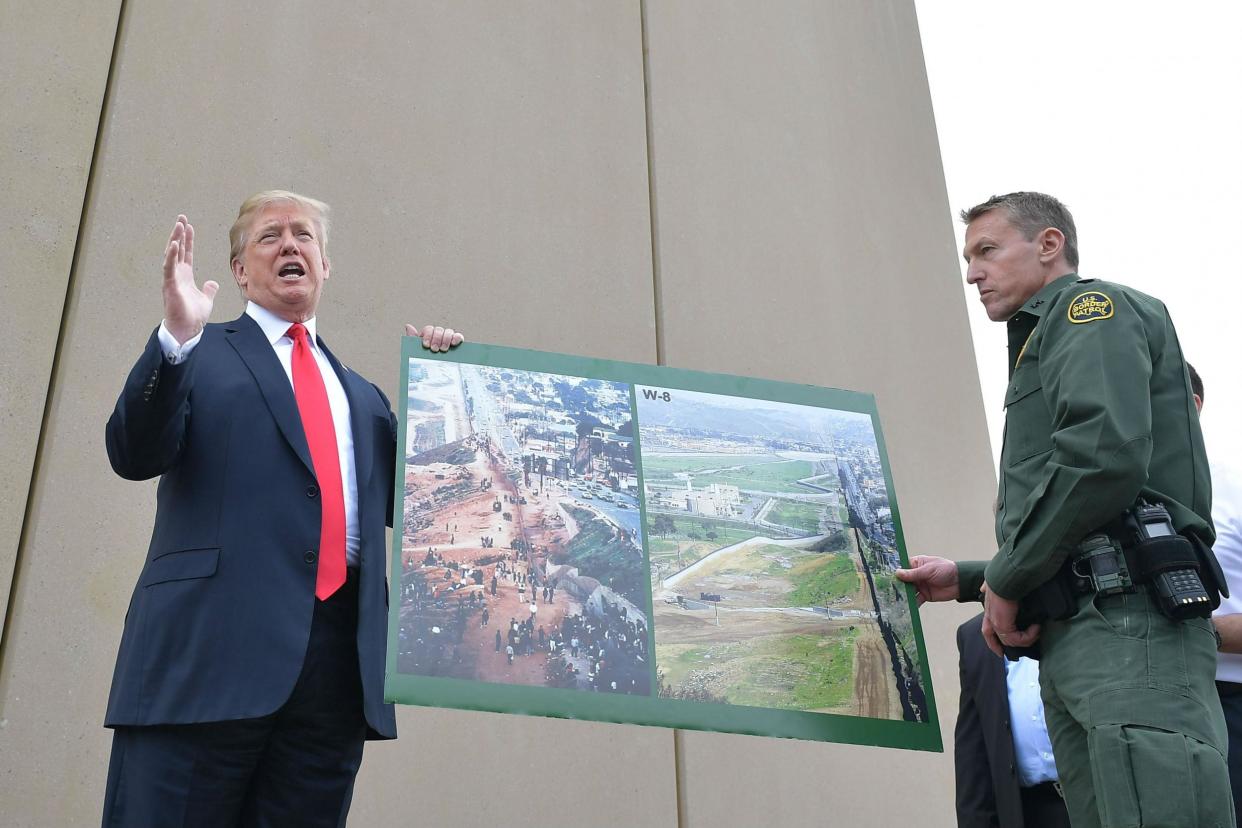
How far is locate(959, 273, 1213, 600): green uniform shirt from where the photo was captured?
1.73 m

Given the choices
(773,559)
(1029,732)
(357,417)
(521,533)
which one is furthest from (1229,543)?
(357,417)

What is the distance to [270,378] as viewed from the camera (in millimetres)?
1987

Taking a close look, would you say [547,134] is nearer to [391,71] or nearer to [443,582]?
[391,71]

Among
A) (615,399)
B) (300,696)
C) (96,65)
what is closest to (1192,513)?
(615,399)

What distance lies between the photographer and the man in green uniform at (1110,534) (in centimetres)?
159

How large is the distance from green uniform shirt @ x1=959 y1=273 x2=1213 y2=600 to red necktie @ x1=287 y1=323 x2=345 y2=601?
1.10m

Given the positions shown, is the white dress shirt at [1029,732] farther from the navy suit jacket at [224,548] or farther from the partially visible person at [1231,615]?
the navy suit jacket at [224,548]

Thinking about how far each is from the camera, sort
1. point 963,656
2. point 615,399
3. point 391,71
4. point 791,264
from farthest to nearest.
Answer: point 791,264
point 391,71
point 963,656
point 615,399

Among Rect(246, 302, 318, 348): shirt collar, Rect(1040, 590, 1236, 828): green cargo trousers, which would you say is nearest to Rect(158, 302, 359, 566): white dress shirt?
Rect(246, 302, 318, 348): shirt collar

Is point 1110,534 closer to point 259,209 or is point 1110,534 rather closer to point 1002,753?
point 1002,753

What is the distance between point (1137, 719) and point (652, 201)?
2.53 meters

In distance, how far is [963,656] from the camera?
286cm

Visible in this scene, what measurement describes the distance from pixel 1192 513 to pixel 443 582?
1.25 metres

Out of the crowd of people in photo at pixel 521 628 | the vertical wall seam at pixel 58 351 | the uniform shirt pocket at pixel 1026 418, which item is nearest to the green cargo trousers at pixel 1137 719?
the uniform shirt pocket at pixel 1026 418
